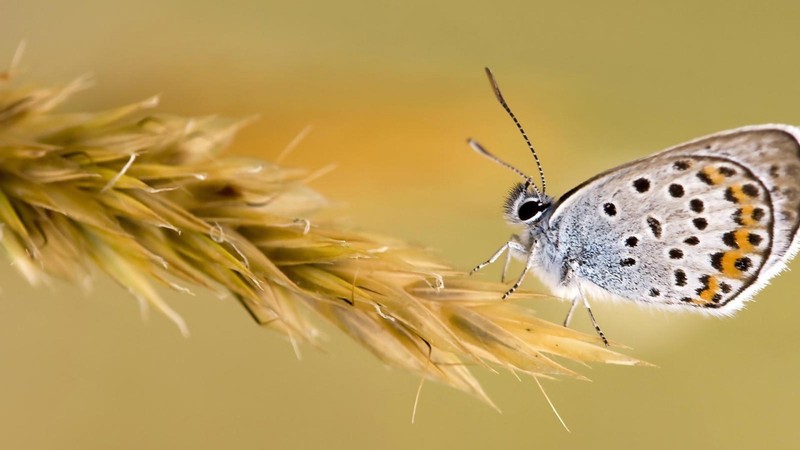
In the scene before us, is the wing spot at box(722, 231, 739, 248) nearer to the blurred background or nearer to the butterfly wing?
the butterfly wing

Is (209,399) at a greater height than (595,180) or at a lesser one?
lesser

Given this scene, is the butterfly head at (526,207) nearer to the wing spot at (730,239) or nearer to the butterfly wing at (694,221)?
the butterfly wing at (694,221)

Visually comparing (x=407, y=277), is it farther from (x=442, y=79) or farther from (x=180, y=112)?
(x=442, y=79)

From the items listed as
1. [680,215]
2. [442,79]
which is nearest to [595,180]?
[680,215]

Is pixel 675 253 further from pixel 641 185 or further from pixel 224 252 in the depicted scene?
pixel 224 252

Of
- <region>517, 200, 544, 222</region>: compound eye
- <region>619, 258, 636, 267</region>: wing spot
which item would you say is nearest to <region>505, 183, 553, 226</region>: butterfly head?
<region>517, 200, 544, 222</region>: compound eye

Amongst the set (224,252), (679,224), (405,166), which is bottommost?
(224,252)

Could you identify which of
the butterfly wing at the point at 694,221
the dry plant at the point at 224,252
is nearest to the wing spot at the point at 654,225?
the butterfly wing at the point at 694,221

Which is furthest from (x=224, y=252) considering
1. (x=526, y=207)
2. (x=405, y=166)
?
(x=405, y=166)
